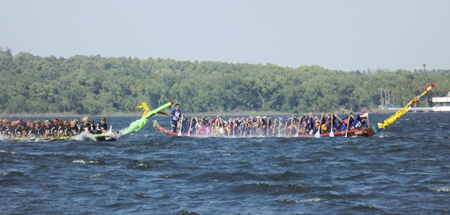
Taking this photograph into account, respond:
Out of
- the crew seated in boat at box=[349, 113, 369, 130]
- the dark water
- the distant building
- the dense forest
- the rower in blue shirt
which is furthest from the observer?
the dense forest

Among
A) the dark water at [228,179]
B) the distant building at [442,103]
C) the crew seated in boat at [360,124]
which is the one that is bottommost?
the dark water at [228,179]

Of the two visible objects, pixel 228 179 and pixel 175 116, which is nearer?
pixel 228 179

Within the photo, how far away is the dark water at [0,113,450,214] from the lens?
834 inches

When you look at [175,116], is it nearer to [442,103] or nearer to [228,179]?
[228,179]

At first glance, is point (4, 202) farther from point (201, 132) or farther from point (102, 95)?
point (102, 95)

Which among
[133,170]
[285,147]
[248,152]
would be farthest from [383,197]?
[285,147]

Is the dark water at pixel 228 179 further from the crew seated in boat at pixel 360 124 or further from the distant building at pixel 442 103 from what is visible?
the distant building at pixel 442 103

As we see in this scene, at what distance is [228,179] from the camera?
26.0 meters

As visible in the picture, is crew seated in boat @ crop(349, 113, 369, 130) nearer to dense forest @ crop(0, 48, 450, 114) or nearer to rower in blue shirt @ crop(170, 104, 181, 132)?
rower in blue shirt @ crop(170, 104, 181, 132)

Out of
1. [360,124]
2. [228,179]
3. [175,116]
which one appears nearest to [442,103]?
[175,116]

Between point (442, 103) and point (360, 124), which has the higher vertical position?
point (442, 103)

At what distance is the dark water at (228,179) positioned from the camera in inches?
834

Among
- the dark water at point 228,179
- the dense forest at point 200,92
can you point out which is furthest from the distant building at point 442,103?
the dark water at point 228,179

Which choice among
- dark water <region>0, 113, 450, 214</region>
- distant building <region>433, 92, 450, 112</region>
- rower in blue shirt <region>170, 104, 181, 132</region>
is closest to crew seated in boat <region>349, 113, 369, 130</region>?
dark water <region>0, 113, 450, 214</region>
